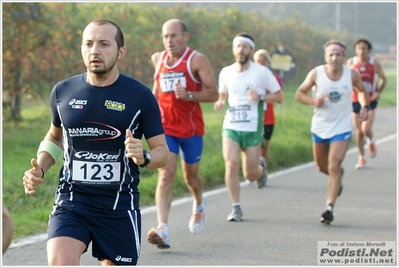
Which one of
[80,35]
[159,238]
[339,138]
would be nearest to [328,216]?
[339,138]

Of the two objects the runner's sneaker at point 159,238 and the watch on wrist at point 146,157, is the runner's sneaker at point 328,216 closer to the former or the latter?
the runner's sneaker at point 159,238

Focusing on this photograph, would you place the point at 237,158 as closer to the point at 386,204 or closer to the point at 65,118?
the point at 386,204

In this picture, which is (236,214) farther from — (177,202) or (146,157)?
(146,157)

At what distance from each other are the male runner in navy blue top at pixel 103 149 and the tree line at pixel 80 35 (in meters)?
10.4

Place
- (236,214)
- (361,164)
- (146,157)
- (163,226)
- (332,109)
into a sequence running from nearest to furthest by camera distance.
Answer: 1. (146,157)
2. (163,226)
3. (236,214)
4. (332,109)
5. (361,164)

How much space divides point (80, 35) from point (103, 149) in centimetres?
1423

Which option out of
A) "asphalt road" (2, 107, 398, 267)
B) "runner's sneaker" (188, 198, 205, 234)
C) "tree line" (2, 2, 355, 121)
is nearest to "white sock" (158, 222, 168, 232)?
"asphalt road" (2, 107, 398, 267)

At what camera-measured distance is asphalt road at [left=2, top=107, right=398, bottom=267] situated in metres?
7.72

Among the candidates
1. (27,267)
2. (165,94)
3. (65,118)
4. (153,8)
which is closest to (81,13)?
(153,8)

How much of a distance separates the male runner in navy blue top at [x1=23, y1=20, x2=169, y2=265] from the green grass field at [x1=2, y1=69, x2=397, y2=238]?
3453 millimetres

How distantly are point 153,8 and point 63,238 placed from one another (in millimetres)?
21450

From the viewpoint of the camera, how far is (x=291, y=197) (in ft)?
37.4

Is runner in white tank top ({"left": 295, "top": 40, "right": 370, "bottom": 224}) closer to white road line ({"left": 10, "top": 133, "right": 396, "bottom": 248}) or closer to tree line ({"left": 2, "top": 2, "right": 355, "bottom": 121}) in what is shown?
white road line ({"left": 10, "top": 133, "right": 396, "bottom": 248})

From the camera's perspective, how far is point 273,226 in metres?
9.31
